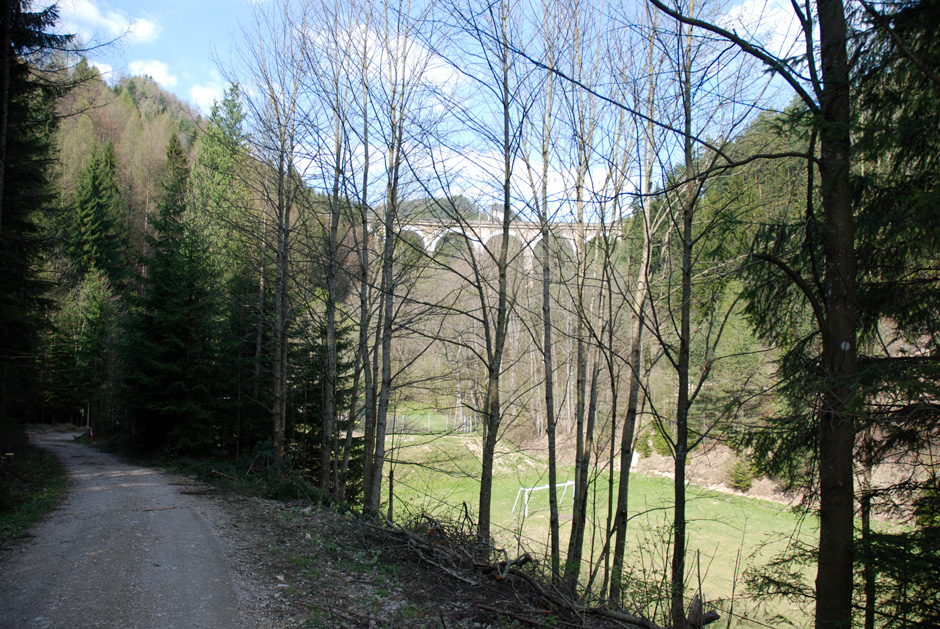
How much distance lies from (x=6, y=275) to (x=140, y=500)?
600cm

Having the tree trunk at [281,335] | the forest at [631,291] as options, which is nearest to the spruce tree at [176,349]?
the forest at [631,291]

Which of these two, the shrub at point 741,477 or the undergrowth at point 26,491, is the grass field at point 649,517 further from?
the undergrowth at point 26,491

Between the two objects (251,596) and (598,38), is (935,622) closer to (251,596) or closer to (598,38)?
(251,596)

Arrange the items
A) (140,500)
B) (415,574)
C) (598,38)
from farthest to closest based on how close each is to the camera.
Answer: (140,500) → (598,38) → (415,574)

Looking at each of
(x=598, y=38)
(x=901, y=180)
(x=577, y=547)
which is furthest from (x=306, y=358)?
(x=901, y=180)

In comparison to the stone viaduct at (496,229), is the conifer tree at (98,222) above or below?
above

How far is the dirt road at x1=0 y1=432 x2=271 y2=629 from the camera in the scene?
12.6 ft

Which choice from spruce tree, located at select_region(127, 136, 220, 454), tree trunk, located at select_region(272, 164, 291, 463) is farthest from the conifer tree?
tree trunk, located at select_region(272, 164, 291, 463)

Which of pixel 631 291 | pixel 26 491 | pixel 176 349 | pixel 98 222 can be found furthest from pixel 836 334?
pixel 98 222

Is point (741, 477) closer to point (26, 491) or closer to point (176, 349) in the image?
point (176, 349)

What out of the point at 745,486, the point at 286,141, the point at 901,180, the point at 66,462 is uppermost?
the point at 286,141

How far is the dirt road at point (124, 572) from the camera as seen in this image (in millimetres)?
3832

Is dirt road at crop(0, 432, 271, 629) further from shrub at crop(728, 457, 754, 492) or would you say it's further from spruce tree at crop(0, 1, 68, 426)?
shrub at crop(728, 457, 754, 492)

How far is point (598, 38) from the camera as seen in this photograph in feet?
25.2
